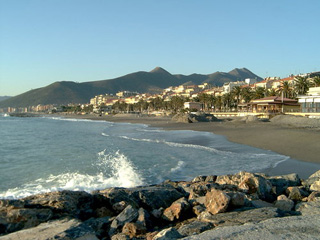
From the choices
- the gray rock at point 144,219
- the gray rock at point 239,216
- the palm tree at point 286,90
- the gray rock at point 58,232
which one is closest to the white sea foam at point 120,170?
the gray rock at point 144,219

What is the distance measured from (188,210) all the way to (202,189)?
4.33 feet

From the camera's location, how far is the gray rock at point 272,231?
3.95 m

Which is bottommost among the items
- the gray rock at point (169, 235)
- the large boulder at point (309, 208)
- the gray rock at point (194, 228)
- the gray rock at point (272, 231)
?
the large boulder at point (309, 208)

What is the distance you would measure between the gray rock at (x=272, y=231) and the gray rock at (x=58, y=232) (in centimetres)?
151

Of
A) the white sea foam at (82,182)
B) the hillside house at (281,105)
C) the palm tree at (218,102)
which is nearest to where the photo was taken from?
the white sea foam at (82,182)

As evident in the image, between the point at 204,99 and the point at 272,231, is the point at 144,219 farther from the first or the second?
the point at 204,99

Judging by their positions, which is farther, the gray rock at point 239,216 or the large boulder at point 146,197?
the large boulder at point 146,197

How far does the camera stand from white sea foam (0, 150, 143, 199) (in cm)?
1010

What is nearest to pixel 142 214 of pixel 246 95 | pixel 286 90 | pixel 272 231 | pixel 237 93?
pixel 272 231

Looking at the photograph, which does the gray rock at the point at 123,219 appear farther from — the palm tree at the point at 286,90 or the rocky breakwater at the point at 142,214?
the palm tree at the point at 286,90

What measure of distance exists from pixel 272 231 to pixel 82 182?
8.54 m

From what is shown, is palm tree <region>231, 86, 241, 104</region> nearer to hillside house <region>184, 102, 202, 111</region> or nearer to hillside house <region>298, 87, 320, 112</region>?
hillside house <region>184, 102, 202, 111</region>

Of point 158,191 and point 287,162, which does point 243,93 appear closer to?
point 287,162

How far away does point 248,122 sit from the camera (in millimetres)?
41500
